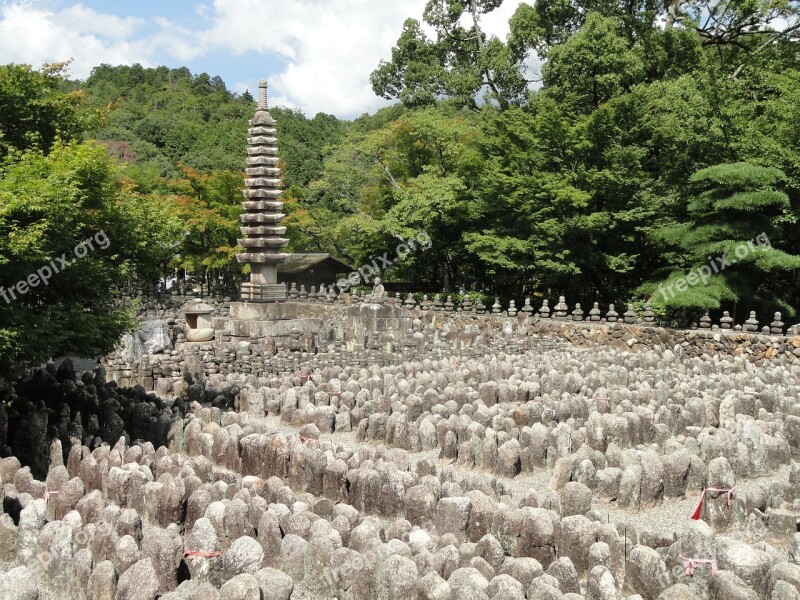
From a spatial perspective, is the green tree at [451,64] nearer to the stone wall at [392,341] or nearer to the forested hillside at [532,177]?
the forested hillside at [532,177]

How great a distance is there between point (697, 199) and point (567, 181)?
5.02 m

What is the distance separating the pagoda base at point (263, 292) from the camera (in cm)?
2011

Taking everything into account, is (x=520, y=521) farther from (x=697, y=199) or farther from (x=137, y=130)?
(x=137, y=130)

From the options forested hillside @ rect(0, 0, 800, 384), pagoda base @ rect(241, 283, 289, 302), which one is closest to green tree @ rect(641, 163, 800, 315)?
forested hillside @ rect(0, 0, 800, 384)

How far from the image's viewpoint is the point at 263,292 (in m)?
20.1

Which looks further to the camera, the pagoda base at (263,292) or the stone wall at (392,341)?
the pagoda base at (263,292)

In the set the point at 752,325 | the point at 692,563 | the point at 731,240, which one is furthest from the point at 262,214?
the point at 692,563

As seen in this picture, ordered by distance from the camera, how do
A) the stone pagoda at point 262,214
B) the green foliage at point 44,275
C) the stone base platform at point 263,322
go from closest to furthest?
the green foliage at point 44,275 < the stone base platform at point 263,322 < the stone pagoda at point 262,214

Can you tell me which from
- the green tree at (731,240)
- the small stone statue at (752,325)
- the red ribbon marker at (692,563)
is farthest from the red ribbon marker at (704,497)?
the green tree at (731,240)

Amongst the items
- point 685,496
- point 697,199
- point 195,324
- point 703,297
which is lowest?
point 685,496

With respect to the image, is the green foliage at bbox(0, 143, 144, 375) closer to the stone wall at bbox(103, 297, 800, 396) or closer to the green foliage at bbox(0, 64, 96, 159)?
the green foliage at bbox(0, 64, 96, 159)

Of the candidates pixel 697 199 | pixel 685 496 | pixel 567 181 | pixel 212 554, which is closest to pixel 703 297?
pixel 697 199

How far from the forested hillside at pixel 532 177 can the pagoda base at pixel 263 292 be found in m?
2.64

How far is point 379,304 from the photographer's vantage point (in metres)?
20.8
